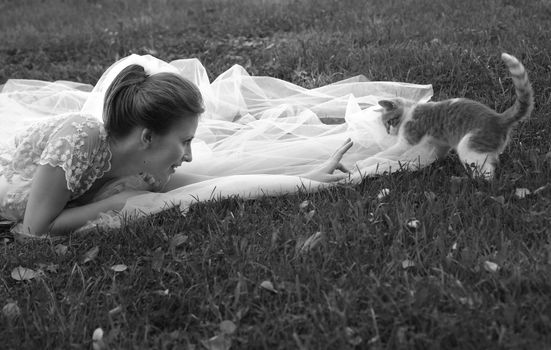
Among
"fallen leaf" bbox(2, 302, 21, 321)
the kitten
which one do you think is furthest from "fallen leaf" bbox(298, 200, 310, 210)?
"fallen leaf" bbox(2, 302, 21, 321)

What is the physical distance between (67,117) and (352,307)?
6.96ft

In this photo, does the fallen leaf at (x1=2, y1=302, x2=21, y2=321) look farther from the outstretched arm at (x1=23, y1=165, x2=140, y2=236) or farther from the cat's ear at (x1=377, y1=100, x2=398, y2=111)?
the cat's ear at (x1=377, y1=100, x2=398, y2=111)

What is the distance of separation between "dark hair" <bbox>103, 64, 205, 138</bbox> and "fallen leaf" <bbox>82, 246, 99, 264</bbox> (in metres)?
0.72

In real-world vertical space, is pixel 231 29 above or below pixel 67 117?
below

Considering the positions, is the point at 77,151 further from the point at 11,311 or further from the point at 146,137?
the point at 11,311

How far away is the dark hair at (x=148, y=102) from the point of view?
3.41 m

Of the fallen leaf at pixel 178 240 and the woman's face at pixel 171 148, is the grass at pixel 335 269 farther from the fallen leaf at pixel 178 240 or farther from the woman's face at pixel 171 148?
the woman's face at pixel 171 148

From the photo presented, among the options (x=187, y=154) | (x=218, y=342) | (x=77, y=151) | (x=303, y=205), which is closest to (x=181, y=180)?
(x=187, y=154)

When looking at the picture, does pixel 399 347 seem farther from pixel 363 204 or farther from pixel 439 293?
pixel 363 204

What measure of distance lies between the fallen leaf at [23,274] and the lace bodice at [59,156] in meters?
0.56

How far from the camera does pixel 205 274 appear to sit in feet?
9.54

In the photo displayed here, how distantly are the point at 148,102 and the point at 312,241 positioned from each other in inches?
48.0

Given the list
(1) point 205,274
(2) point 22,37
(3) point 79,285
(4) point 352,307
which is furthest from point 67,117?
(2) point 22,37

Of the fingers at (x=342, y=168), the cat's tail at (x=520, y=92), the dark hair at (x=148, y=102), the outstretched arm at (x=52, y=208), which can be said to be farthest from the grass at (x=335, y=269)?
the dark hair at (x=148, y=102)
